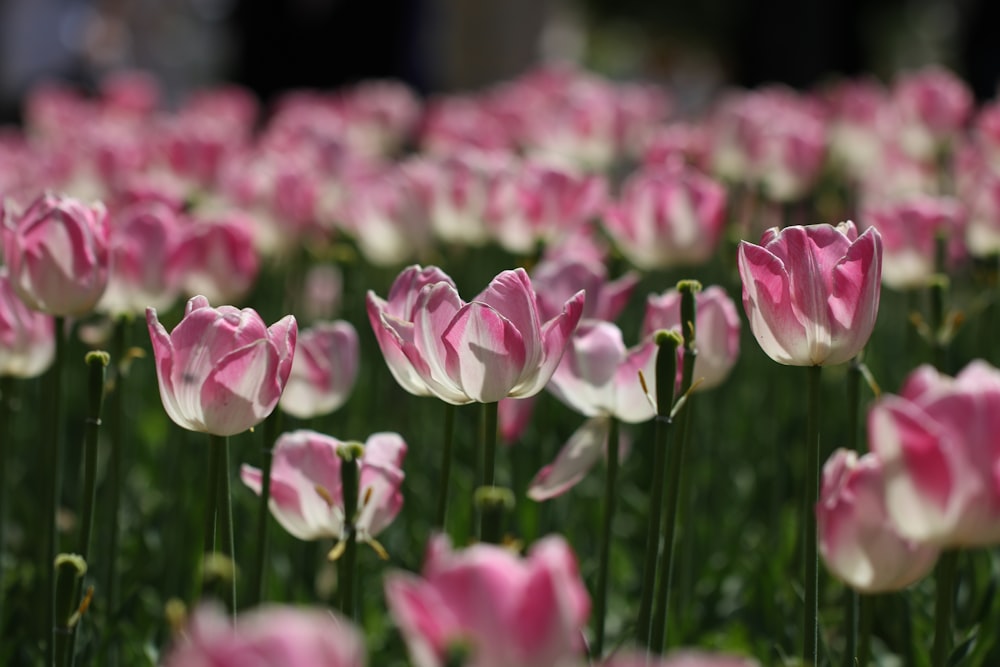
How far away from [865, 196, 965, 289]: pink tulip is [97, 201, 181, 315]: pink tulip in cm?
114

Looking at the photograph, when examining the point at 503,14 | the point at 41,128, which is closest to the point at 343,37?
the point at 503,14

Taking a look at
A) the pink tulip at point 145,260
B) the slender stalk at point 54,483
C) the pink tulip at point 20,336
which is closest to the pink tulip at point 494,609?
the slender stalk at point 54,483

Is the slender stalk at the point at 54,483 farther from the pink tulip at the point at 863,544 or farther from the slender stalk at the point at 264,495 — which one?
the pink tulip at the point at 863,544

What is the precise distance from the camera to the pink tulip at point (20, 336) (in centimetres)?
168

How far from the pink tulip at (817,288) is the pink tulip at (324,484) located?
39 centimetres

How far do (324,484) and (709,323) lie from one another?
0.52 m

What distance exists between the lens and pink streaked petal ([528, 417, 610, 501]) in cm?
141

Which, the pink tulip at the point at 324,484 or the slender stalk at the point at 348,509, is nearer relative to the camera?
the slender stalk at the point at 348,509

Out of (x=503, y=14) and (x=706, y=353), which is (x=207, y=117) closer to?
(x=706, y=353)

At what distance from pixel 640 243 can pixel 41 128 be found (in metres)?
3.04

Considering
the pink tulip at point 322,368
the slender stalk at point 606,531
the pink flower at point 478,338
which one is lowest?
the slender stalk at point 606,531

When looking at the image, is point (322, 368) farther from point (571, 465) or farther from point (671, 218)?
point (671, 218)

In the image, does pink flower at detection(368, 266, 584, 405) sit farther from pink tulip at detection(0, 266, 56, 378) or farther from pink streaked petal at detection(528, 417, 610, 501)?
pink tulip at detection(0, 266, 56, 378)

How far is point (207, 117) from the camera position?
4.49 m
